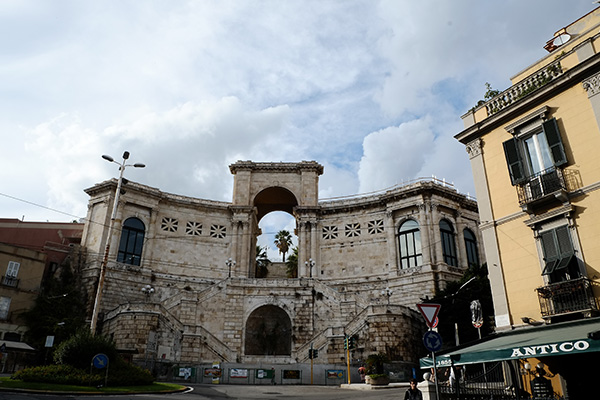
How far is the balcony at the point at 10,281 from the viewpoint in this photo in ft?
111

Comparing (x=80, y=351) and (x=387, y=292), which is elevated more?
(x=387, y=292)

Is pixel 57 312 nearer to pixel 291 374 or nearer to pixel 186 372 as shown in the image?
pixel 186 372

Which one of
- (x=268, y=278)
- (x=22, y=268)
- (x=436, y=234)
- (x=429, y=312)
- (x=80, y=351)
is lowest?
(x=80, y=351)

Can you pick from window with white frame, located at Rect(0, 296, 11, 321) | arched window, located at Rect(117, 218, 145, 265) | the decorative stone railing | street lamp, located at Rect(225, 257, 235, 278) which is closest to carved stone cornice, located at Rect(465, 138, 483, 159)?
the decorative stone railing

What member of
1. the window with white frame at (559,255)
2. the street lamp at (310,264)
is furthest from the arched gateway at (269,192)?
the window with white frame at (559,255)

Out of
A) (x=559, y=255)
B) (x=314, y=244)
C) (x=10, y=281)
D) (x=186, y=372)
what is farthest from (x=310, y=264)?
(x=559, y=255)

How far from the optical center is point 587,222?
45.0 feet

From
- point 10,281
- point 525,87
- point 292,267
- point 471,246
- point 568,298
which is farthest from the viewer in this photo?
point 292,267

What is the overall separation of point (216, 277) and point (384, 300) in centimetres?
1577

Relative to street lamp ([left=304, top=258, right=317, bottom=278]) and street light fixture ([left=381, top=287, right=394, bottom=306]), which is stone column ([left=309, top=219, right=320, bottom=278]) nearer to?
street lamp ([left=304, top=258, right=317, bottom=278])

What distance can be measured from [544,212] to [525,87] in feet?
16.2

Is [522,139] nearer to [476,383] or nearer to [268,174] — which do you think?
[476,383]

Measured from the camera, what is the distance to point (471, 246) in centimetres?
4231

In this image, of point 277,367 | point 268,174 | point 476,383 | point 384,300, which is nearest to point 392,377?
point 277,367
